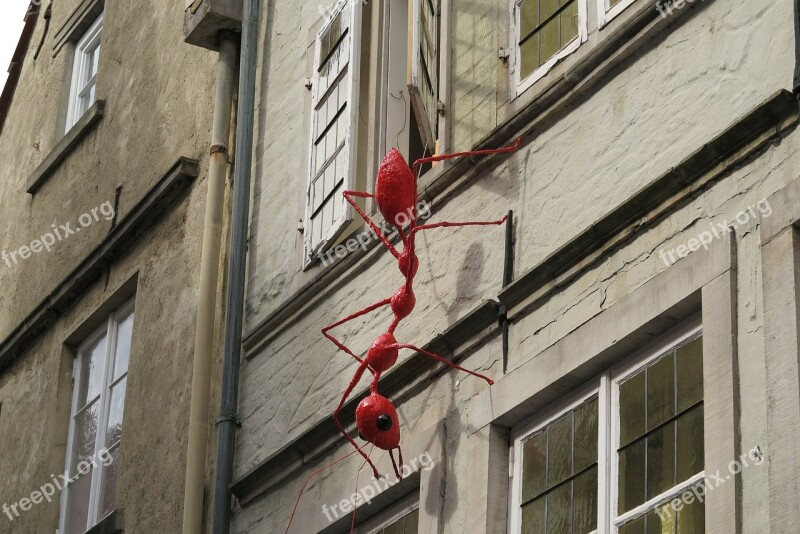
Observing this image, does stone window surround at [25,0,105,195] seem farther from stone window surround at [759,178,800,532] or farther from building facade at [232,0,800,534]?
stone window surround at [759,178,800,532]

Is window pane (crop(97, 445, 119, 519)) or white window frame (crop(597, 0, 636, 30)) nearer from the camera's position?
white window frame (crop(597, 0, 636, 30))

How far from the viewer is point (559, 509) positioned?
294 inches

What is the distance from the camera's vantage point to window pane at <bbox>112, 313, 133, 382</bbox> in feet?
39.3

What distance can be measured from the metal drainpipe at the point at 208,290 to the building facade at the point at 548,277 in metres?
0.23

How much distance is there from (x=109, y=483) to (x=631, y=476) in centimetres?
531

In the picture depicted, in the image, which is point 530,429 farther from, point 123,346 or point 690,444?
point 123,346

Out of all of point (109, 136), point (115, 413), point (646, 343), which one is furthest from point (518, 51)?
point (109, 136)

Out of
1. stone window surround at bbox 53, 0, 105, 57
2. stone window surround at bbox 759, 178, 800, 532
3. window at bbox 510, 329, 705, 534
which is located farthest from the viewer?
stone window surround at bbox 53, 0, 105, 57

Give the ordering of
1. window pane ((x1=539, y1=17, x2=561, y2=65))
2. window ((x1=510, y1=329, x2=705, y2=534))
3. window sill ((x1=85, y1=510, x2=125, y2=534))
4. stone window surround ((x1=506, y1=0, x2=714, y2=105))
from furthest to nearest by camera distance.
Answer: window sill ((x1=85, y1=510, x2=125, y2=534)), window pane ((x1=539, y1=17, x2=561, y2=65)), stone window surround ((x1=506, y1=0, x2=714, y2=105)), window ((x1=510, y1=329, x2=705, y2=534))

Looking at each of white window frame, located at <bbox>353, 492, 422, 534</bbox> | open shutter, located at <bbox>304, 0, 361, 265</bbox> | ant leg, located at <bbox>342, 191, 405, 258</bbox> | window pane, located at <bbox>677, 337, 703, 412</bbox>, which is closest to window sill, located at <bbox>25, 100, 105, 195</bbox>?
open shutter, located at <bbox>304, 0, 361, 265</bbox>

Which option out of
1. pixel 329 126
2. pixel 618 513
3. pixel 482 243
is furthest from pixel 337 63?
pixel 618 513

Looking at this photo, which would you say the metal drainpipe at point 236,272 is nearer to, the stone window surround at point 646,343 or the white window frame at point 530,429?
the stone window surround at point 646,343

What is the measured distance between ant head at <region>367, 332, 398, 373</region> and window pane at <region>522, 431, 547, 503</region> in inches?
→ 38.1

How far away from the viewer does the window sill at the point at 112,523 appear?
10.9m
